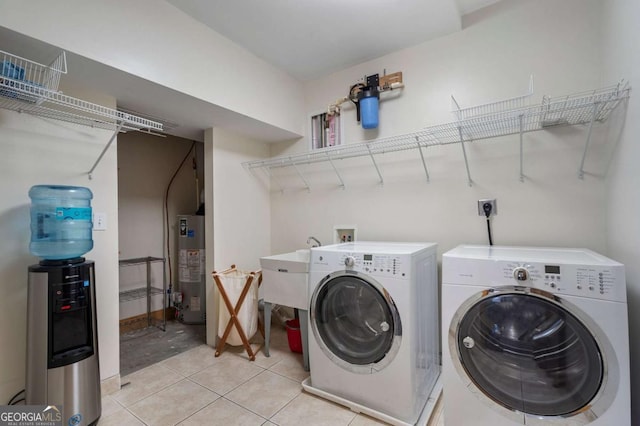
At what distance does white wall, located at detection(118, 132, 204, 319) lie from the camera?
3217 millimetres

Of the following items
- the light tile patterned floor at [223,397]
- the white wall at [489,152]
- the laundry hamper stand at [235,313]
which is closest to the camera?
the light tile patterned floor at [223,397]

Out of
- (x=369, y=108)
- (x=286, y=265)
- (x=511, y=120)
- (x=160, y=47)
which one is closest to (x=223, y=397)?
(x=286, y=265)

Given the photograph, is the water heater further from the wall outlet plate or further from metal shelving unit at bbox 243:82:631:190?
metal shelving unit at bbox 243:82:631:190

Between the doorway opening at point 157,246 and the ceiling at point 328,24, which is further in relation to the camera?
the doorway opening at point 157,246

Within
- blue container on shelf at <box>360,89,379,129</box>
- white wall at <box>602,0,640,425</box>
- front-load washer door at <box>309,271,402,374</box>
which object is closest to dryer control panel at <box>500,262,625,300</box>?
white wall at <box>602,0,640,425</box>

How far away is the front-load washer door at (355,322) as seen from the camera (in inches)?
62.6

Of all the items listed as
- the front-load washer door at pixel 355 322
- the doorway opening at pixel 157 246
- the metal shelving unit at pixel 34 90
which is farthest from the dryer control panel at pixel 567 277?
the doorway opening at pixel 157 246

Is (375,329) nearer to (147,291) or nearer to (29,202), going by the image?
(29,202)

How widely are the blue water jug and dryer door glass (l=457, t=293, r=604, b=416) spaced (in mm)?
2125

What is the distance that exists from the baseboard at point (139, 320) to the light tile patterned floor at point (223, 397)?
111 centimetres

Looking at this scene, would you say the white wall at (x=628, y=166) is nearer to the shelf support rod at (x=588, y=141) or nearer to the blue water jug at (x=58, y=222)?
the shelf support rod at (x=588, y=141)

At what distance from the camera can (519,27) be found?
1941 mm

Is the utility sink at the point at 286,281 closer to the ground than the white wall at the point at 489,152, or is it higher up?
closer to the ground

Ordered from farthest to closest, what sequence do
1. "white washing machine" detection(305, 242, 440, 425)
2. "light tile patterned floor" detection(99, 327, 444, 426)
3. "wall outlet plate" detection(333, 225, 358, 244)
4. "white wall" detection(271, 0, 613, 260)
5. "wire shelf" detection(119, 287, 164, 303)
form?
1. "wire shelf" detection(119, 287, 164, 303)
2. "wall outlet plate" detection(333, 225, 358, 244)
3. "white wall" detection(271, 0, 613, 260)
4. "light tile patterned floor" detection(99, 327, 444, 426)
5. "white washing machine" detection(305, 242, 440, 425)
